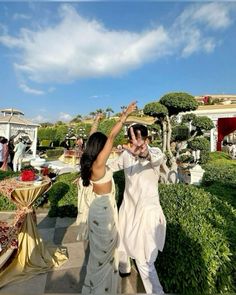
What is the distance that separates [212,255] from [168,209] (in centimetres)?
100

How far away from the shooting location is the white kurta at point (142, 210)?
2852mm

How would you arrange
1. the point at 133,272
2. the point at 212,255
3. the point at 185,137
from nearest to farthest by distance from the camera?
the point at 212,255 < the point at 133,272 < the point at 185,137

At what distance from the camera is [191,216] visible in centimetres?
314

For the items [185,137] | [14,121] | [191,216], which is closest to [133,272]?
[191,216]

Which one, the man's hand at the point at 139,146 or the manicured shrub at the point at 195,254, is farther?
the man's hand at the point at 139,146

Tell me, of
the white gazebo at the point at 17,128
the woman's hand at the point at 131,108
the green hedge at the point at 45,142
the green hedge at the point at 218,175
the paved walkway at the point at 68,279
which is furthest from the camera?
the green hedge at the point at 45,142

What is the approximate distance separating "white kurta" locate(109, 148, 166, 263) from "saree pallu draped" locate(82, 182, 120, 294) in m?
0.30

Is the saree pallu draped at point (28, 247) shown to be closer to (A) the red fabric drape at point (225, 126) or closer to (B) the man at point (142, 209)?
(B) the man at point (142, 209)

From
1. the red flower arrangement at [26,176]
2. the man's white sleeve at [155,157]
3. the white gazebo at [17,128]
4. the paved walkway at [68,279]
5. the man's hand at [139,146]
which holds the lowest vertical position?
the paved walkway at [68,279]

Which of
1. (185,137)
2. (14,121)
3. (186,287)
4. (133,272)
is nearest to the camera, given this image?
(186,287)

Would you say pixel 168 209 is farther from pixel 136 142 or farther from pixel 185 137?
pixel 185 137

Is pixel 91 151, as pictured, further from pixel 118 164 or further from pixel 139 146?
pixel 118 164

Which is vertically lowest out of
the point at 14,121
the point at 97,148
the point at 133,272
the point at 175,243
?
the point at 133,272

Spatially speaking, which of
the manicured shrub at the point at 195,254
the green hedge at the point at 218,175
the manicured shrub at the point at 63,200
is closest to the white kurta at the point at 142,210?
the manicured shrub at the point at 195,254
